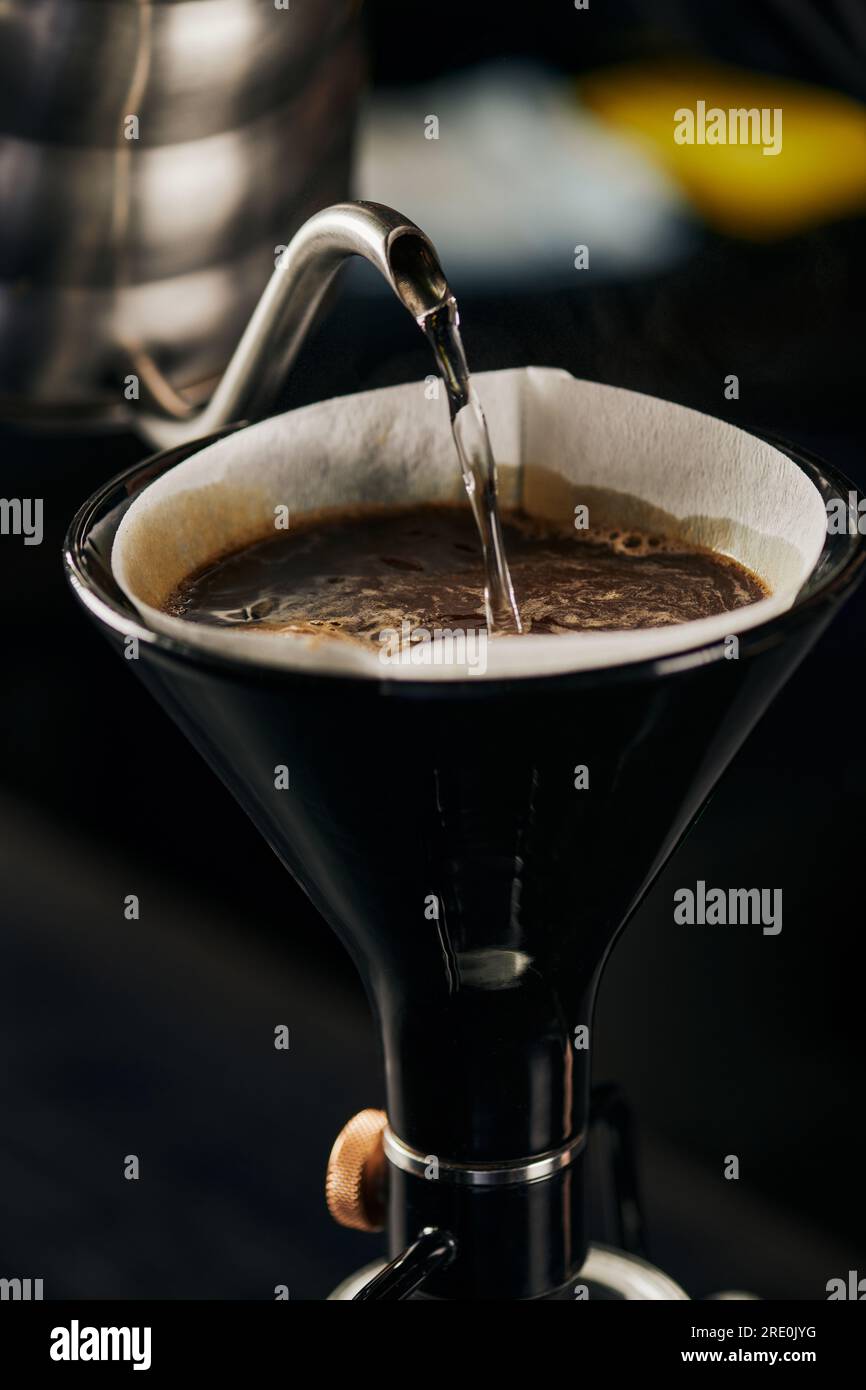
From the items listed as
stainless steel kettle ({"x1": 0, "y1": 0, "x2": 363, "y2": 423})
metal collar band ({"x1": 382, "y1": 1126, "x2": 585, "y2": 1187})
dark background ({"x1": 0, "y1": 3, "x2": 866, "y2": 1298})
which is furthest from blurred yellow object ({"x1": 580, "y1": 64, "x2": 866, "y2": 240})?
metal collar band ({"x1": 382, "y1": 1126, "x2": 585, "y2": 1187})

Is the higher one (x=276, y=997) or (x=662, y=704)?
(x=662, y=704)

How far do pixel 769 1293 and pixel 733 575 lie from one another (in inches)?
22.4

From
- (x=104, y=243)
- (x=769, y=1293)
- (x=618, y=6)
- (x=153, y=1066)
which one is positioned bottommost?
(x=769, y=1293)

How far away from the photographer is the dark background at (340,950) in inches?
40.6

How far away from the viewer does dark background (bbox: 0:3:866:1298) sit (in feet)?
3.38

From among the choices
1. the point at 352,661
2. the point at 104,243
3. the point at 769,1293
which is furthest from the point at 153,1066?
the point at 352,661

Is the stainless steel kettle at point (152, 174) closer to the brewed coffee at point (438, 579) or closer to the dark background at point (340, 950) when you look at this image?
the dark background at point (340, 950)

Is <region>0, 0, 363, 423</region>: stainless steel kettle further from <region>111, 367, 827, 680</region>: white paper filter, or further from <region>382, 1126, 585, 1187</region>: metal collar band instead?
<region>382, 1126, 585, 1187</region>: metal collar band

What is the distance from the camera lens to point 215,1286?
106 centimetres

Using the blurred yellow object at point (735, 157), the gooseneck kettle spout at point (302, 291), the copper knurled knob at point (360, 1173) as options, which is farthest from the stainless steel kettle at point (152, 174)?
the copper knurled knob at point (360, 1173)

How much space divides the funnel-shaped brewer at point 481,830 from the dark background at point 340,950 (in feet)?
1.16

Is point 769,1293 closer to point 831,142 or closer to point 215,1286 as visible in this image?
point 215,1286

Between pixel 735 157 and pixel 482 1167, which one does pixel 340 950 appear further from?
pixel 735 157

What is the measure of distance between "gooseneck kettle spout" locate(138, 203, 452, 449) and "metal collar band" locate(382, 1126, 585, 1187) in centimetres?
36
